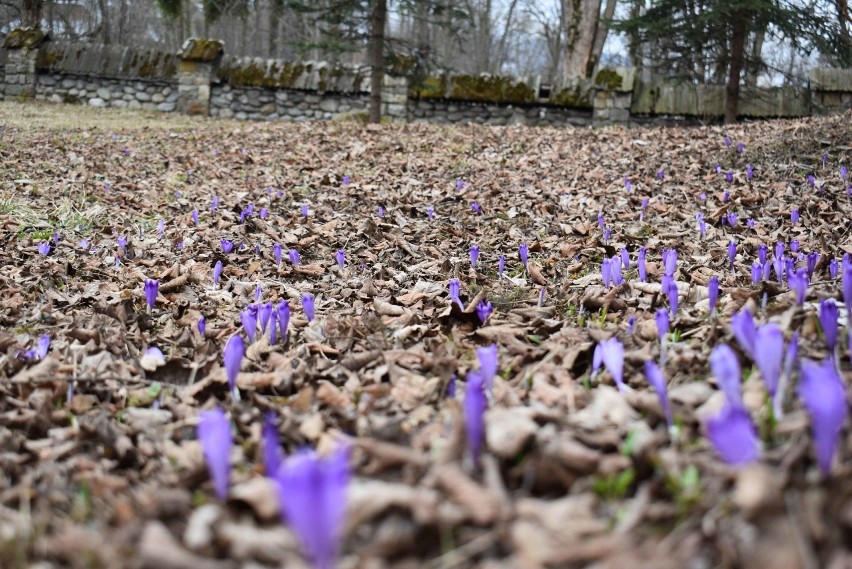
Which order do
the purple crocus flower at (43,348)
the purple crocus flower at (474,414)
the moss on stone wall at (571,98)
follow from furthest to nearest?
the moss on stone wall at (571,98) < the purple crocus flower at (43,348) < the purple crocus flower at (474,414)

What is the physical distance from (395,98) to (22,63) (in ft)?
33.2

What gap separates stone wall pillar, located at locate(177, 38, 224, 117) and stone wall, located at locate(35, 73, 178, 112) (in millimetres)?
1052

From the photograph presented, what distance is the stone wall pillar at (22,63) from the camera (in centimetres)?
1647

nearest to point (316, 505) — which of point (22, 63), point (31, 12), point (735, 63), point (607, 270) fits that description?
Answer: point (607, 270)

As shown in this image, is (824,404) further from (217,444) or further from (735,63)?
(735,63)

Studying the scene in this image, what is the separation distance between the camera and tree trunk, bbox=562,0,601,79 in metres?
15.7

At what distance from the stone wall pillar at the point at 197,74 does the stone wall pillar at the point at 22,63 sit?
4.56m

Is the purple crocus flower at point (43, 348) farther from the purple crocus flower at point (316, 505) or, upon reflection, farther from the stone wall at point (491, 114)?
the stone wall at point (491, 114)

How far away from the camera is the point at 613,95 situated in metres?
13.3

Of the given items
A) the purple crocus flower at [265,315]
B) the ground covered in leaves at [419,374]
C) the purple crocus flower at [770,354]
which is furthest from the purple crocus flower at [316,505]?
the purple crocus flower at [265,315]

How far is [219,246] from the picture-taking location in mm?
4395

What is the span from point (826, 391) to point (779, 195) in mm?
4708

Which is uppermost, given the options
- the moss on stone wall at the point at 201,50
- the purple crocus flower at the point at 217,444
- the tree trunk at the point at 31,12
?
Answer: the tree trunk at the point at 31,12

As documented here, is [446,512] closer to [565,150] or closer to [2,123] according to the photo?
[565,150]
